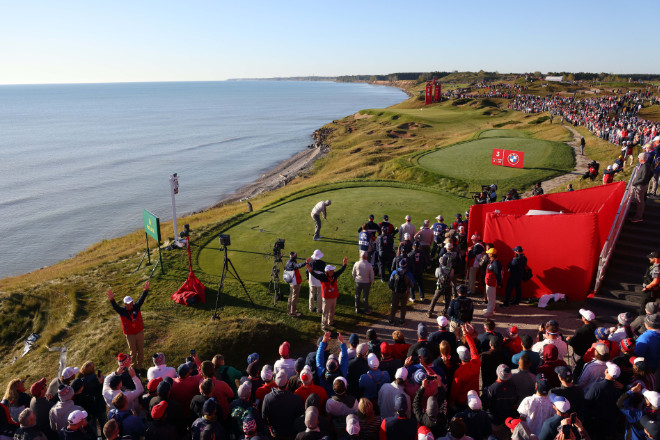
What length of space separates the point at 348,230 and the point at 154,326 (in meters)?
8.21

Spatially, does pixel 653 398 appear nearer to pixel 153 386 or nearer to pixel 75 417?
pixel 153 386

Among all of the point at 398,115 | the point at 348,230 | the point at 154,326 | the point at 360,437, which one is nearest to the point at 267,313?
the point at 154,326

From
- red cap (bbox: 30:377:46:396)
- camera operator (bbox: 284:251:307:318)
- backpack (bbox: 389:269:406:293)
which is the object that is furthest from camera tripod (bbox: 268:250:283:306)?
red cap (bbox: 30:377:46:396)

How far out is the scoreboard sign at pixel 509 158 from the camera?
26203 millimetres

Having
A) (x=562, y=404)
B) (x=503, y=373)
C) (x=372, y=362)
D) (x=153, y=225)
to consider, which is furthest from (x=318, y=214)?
(x=562, y=404)

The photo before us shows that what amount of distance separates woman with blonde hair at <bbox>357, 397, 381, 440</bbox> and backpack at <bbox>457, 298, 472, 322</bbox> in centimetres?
381

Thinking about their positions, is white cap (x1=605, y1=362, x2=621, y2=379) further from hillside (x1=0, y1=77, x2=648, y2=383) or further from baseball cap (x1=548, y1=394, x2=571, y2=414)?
hillside (x1=0, y1=77, x2=648, y2=383)

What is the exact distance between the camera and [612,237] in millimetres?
11867

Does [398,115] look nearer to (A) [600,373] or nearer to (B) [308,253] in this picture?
(B) [308,253]

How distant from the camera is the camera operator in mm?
11477

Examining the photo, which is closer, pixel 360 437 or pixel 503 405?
pixel 360 437

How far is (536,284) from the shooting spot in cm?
1185

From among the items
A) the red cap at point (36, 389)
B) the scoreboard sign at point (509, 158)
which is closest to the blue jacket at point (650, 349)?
the red cap at point (36, 389)

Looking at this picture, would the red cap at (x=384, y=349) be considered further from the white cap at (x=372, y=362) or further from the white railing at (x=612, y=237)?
the white railing at (x=612, y=237)
